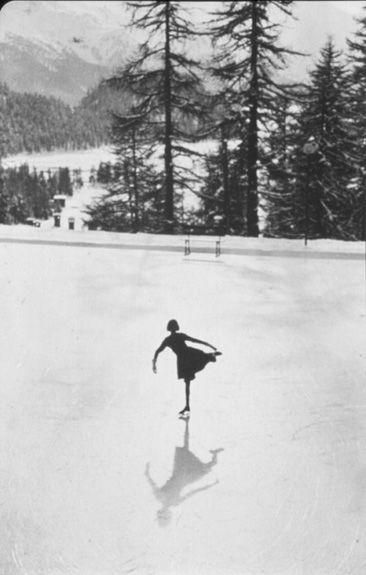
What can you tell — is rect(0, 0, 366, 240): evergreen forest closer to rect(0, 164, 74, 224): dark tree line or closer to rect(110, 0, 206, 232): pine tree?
rect(110, 0, 206, 232): pine tree

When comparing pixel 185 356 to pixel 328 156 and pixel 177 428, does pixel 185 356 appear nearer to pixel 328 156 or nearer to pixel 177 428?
pixel 177 428

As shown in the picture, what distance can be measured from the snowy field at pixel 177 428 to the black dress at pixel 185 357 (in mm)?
429

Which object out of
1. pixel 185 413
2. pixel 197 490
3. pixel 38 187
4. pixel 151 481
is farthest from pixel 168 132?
pixel 38 187

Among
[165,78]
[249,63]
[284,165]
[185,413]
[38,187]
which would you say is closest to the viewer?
[185,413]

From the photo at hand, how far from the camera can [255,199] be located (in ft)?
71.4

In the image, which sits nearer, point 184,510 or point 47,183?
point 184,510

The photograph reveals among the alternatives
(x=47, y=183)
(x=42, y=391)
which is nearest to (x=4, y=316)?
(x=42, y=391)

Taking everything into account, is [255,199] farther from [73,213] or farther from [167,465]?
[73,213]

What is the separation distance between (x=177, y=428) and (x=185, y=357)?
3.31ft

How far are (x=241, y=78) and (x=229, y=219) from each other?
988cm

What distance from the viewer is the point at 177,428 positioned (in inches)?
314

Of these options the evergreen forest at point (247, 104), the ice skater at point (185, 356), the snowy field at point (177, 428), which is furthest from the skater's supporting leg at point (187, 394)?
the evergreen forest at point (247, 104)

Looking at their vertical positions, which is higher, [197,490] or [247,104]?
[247,104]

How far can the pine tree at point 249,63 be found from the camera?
1972 cm
